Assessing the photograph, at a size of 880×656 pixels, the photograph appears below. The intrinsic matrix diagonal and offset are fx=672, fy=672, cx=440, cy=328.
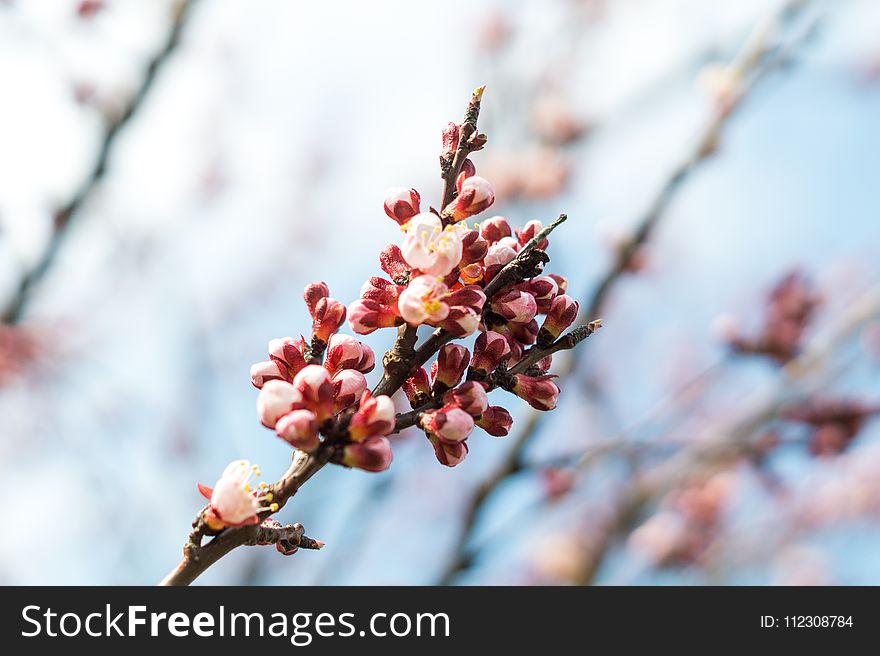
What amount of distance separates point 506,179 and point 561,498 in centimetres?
267

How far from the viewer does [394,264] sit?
5.25 feet

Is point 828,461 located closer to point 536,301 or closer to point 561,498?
point 561,498

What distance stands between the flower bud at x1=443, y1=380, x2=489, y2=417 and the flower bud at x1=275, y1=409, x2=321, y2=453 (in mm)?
317

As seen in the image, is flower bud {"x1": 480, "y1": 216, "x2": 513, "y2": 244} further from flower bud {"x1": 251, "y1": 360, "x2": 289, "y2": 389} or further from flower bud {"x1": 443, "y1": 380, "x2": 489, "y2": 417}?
flower bud {"x1": 251, "y1": 360, "x2": 289, "y2": 389}

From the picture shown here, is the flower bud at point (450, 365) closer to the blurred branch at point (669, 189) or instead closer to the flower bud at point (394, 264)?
the flower bud at point (394, 264)

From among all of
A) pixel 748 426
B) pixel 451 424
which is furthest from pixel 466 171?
pixel 748 426

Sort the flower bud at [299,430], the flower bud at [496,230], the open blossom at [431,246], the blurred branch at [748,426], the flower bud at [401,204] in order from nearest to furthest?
the flower bud at [299,430] < the open blossom at [431,246] < the flower bud at [401,204] < the flower bud at [496,230] < the blurred branch at [748,426]

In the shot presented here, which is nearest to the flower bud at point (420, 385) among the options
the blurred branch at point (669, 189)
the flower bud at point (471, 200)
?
the flower bud at point (471, 200)

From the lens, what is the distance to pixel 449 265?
144 cm

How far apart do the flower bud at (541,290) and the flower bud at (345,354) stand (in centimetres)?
40

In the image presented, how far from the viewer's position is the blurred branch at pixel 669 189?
3.36m

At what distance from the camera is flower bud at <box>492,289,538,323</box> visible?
1506mm

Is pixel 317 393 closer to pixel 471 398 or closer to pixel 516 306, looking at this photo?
pixel 471 398

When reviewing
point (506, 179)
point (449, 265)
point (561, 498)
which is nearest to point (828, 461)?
point (561, 498)
